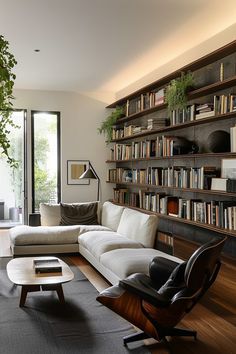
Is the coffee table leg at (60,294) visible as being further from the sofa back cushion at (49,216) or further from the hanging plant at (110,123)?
the hanging plant at (110,123)

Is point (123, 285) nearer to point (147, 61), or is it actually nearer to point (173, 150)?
point (173, 150)

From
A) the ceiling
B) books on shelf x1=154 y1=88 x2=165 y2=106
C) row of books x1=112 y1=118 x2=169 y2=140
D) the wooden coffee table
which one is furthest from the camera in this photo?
A: row of books x1=112 y1=118 x2=169 y2=140

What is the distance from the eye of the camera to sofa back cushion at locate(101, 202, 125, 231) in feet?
20.4

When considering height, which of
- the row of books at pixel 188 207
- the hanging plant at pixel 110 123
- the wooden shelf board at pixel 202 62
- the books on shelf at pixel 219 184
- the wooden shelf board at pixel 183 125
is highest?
the wooden shelf board at pixel 202 62

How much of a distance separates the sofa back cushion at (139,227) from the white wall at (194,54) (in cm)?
220

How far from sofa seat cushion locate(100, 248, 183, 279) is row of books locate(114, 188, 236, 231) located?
0.65 m

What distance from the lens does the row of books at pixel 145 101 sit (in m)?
5.99

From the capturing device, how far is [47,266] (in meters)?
4.20

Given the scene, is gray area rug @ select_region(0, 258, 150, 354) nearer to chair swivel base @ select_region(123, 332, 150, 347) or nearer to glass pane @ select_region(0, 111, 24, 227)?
chair swivel base @ select_region(123, 332, 150, 347)

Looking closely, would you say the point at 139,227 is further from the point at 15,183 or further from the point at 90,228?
the point at 15,183

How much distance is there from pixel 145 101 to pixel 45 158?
8.79 feet

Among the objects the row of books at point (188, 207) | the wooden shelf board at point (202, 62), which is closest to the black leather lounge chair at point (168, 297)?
the row of books at point (188, 207)

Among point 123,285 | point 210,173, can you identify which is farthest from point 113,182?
point 123,285

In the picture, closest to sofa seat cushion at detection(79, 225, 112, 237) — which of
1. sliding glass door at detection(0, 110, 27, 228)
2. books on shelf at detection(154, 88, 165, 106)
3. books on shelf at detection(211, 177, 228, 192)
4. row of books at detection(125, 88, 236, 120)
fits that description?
row of books at detection(125, 88, 236, 120)
